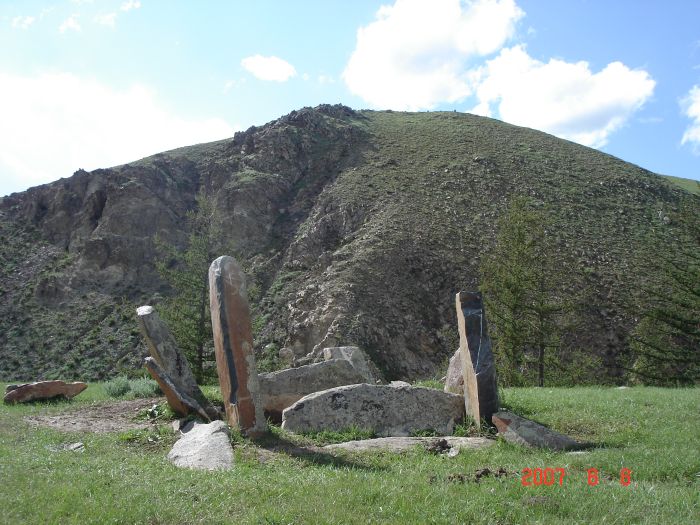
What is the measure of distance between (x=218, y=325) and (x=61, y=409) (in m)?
6.15

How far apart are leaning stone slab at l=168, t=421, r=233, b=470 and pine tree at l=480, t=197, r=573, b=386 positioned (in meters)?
16.0

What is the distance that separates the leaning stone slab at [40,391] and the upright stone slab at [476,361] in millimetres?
11196

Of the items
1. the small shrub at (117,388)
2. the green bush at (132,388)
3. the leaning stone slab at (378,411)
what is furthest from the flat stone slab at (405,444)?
the small shrub at (117,388)

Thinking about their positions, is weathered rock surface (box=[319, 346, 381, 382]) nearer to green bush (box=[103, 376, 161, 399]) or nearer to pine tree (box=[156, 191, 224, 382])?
green bush (box=[103, 376, 161, 399])

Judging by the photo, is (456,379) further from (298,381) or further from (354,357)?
(354,357)

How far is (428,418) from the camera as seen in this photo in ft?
32.9

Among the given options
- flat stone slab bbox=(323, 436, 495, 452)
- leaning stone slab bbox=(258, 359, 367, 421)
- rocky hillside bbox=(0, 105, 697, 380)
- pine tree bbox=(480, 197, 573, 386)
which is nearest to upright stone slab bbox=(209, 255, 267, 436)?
flat stone slab bbox=(323, 436, 495, 452)

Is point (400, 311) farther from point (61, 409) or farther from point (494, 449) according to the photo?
point (494, 449)

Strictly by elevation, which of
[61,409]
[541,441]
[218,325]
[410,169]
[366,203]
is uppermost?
[410,169]

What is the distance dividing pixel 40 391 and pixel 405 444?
1119cm

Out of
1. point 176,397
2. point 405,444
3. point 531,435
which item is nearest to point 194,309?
→ point 176,397

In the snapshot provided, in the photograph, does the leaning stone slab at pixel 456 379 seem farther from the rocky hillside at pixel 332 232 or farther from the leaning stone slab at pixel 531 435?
the rocky hillside at pixel 332 232

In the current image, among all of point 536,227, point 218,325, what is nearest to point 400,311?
point 536,227
